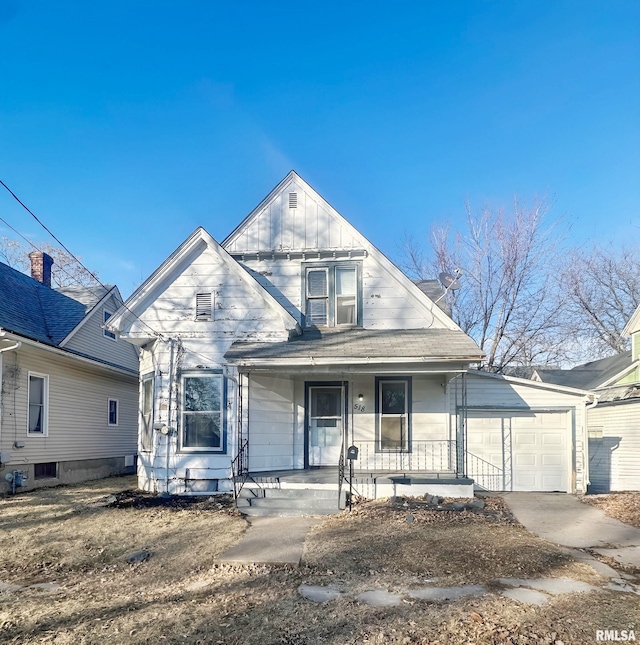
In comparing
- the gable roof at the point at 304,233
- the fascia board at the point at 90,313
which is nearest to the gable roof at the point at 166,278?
the gable roof at the point at 304,233

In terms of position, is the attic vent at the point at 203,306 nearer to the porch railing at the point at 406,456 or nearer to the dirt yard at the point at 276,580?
the dirt yard at the point at 276,580

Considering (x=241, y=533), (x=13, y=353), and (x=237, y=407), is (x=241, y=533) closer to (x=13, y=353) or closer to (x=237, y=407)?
(x=237, y=407)

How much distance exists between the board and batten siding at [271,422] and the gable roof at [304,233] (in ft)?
11.2

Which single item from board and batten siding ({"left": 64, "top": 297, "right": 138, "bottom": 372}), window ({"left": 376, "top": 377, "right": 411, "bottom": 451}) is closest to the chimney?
board and batten siding ({"left": 64, "top": 297, "right": 138, "bottom": 372})

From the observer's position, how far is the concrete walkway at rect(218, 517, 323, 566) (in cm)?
657

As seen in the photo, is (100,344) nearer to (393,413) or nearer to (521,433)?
(393,413)

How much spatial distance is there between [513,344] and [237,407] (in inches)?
587

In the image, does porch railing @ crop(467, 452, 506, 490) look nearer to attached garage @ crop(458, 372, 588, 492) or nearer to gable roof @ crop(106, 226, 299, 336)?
attached garage @ crop(458, 372, 588, 492)

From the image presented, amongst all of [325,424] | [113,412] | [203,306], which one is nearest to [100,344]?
[113,412]

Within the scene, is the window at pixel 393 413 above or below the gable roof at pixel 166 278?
below

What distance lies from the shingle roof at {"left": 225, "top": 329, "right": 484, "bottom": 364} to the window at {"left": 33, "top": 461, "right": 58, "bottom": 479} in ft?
21.0

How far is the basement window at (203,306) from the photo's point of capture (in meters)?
11.6

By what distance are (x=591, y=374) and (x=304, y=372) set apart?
53.2 ft

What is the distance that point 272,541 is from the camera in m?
7.45
